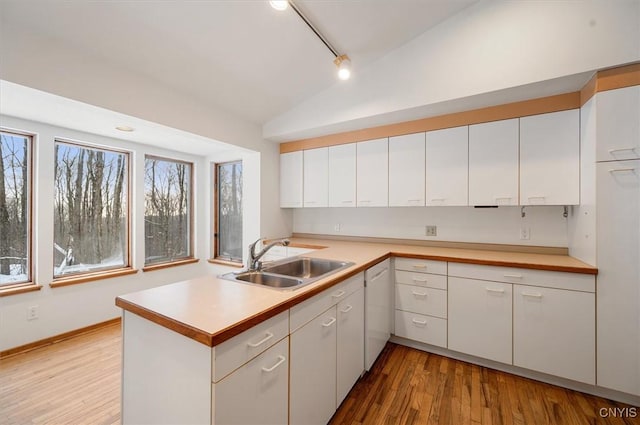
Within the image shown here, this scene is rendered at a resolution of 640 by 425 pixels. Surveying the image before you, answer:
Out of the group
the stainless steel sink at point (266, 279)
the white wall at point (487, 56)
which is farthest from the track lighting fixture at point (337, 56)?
the stainless steel sink at point (266, 279)

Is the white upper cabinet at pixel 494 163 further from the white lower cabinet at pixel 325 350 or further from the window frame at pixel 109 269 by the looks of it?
the window frame at pixel 109 269

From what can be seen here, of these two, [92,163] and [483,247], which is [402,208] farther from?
[92,163]

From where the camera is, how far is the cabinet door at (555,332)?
1.80m

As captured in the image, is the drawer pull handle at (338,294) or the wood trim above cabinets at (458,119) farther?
the wood trim above cabinets at (458,119)

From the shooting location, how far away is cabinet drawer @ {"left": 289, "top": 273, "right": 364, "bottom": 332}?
1.24 meters

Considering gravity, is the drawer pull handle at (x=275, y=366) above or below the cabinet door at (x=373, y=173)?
below

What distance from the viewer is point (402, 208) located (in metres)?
3.02

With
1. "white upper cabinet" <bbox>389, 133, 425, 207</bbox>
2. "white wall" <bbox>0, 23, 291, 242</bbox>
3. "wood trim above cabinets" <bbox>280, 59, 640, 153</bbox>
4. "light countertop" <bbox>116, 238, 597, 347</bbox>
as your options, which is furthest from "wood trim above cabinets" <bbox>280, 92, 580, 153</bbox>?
"light countertop" <bbox>116, 238, 597, 347</bbox>

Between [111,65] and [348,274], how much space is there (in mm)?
2242

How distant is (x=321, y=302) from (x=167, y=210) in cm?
328

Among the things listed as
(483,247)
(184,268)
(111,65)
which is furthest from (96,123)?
(483,247)

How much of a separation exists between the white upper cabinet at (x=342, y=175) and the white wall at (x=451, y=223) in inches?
13.3

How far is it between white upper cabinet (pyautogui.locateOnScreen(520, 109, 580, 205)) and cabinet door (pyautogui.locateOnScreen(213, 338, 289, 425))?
230cm

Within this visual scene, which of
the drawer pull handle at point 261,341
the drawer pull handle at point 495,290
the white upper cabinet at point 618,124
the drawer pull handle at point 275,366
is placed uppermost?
the white upper cabinet at point 618,124
